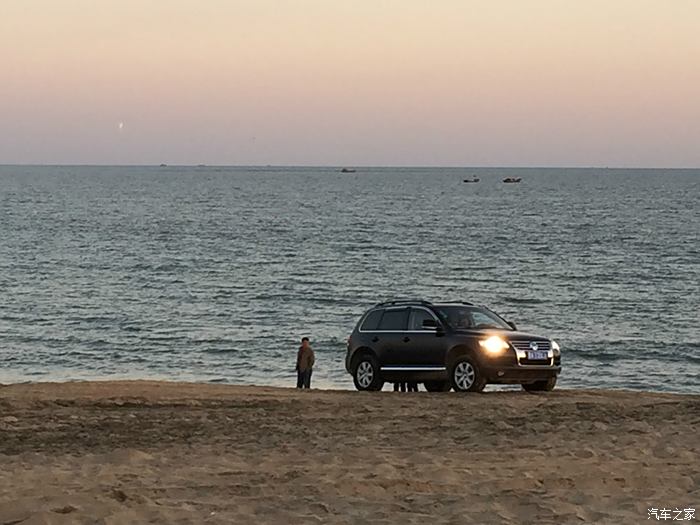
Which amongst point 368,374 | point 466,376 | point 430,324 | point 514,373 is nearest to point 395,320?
point 430,324

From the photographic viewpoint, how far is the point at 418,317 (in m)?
23.1

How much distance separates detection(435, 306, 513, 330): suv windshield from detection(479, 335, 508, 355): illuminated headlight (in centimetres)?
76

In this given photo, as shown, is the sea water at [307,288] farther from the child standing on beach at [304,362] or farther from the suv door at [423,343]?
the suv door at [423,343]

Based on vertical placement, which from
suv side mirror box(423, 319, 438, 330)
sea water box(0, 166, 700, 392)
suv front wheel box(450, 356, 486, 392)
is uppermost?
suv side mirror box(423, 319, 438, 330)

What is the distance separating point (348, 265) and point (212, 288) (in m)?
12.9

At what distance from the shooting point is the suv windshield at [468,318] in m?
22.8

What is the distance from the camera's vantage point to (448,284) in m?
58.4

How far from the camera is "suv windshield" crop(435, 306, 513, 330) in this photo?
897 inches

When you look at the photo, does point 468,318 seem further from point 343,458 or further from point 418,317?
point 343,458

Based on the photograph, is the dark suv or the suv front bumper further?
the dark suv

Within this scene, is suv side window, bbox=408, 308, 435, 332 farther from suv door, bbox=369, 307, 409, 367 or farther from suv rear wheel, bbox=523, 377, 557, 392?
suv rear wheel, bbox=523, 377, 557, 392

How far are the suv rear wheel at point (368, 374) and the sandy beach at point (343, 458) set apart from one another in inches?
83.7

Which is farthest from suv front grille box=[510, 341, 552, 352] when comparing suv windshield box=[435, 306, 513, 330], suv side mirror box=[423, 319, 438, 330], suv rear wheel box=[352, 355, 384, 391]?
suv rear wheel box=[352, 355, 384, 391]

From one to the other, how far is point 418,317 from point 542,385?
255 centimetres
